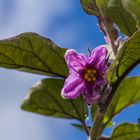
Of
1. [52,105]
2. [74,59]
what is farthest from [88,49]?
[52,105]

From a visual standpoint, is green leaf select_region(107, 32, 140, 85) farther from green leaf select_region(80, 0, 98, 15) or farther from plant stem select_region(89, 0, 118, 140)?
green leaf select_region(80, 0, 98, 15)

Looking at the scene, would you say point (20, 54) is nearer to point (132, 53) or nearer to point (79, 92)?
point (79, 92)

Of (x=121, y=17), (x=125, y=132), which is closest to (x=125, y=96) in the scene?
(x=125, y=132)

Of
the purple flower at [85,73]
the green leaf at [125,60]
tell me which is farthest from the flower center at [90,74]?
the green leaf at [125,60]

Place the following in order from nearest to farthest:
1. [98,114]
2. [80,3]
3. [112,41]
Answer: [98,114], [112,41], [80,3]

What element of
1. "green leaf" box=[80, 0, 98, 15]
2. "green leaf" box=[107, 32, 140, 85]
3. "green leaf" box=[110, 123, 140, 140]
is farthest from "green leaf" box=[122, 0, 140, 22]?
"green leaf" box=[110, 123, 140, 140]
